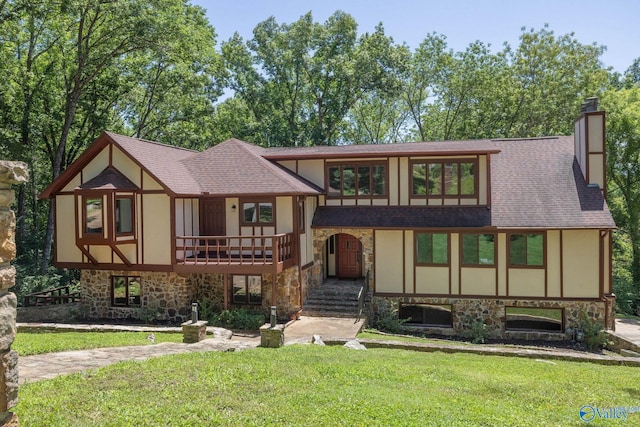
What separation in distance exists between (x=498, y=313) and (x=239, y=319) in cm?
959

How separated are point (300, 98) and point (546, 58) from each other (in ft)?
57.0

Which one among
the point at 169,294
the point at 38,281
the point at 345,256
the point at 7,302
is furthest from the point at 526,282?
the point at 38,281

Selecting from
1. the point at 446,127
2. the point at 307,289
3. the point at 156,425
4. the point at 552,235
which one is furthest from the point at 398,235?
the point at 446,127

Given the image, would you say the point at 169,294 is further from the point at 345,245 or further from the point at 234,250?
the point at 345,245

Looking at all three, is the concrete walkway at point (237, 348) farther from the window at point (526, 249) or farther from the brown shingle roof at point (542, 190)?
the brown shingle roof at point (542, 190)

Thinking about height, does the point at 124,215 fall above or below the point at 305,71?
below

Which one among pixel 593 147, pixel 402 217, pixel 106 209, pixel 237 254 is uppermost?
pixel 593 147

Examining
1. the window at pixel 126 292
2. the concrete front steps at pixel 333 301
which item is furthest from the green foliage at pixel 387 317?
the window at pixel 126 292

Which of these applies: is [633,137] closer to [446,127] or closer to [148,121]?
[446,127]

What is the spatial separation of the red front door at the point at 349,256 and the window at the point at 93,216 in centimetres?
956

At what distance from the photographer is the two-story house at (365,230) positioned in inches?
661

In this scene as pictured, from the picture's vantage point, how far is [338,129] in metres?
39.3

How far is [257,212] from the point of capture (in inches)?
706

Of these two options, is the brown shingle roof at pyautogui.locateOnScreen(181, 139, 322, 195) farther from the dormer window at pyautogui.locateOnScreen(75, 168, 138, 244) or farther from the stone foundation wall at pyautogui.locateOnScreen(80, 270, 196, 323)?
the stone foundation wall at pyautogui.locateOnScreen(80, 270, 196, 323)
